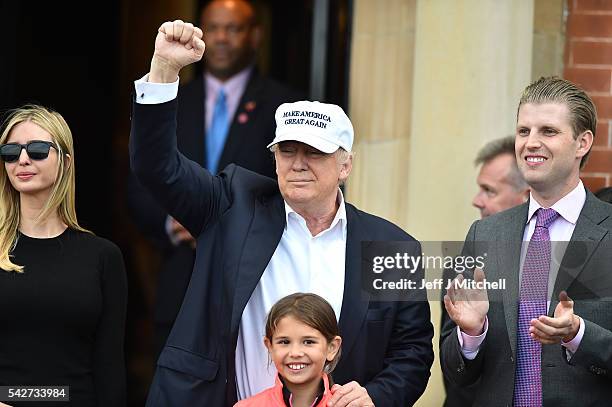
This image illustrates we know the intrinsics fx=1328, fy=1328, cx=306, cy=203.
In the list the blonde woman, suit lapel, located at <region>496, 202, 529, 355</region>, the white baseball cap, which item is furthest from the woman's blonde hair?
suit lapel, located at <region>496, 202, 529, 355</region>

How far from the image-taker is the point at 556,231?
14.4 feet

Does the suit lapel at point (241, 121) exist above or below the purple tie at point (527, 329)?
above

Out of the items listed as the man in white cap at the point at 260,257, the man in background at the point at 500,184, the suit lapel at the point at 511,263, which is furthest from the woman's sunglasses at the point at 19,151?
the man in background at the point at 500,184

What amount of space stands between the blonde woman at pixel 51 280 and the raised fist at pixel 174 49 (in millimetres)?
607

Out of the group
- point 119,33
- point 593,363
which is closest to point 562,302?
point 593,363

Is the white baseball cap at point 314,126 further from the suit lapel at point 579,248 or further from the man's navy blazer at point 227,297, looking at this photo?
the suit lapel at point 579,248

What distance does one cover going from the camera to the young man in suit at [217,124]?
20.7 feet

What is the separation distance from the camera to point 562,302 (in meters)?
4.00

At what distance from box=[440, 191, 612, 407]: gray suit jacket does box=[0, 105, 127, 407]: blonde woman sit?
45.1 inches

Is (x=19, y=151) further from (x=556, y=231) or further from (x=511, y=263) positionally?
(x=556, y=231)

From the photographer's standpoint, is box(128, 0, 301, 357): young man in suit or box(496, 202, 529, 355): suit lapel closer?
box(496, 202, 529, 355): suit lapel

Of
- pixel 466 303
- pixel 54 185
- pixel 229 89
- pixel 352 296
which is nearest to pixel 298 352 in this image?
pixel 352 296

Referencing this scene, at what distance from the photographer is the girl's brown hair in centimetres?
408

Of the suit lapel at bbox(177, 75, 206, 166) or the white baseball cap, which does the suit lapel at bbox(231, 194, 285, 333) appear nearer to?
the white baseball cap
